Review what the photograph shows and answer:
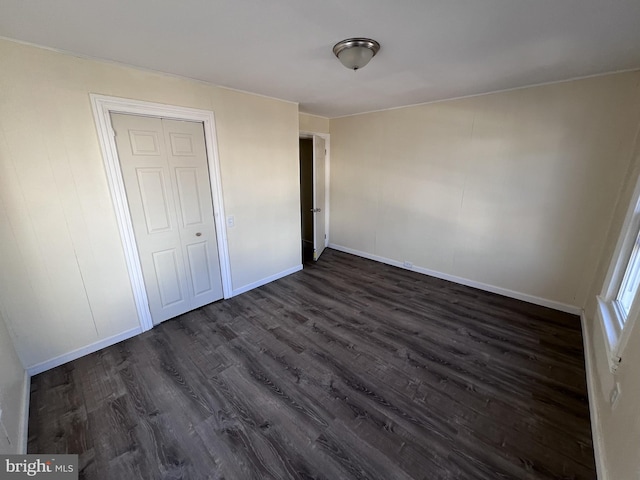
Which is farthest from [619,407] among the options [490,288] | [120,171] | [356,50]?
[120,171]

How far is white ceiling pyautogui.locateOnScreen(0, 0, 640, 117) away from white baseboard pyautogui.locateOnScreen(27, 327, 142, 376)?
Result: 2.39 meters

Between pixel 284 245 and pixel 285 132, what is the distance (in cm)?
160

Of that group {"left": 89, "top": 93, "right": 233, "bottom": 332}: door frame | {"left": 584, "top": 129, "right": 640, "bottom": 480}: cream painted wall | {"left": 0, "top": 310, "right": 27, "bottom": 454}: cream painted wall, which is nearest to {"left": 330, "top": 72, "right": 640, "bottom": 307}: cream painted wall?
{"left": 584, "top": 129, "right": 640, "bottom": 480}: cream painted wall

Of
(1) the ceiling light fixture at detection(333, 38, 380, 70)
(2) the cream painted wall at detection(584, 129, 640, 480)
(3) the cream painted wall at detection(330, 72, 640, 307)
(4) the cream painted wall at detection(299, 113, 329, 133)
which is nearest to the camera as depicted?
(2) the cream painted wall at detection(584, 129, 640, 480)

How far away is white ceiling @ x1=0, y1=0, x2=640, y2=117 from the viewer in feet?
4.56

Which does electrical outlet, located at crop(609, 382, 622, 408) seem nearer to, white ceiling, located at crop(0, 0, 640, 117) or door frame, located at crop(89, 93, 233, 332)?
white ceiling, located at crop(0, 0, 640, 117)

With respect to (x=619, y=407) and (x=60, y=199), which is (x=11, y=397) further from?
(x=619, y=407)

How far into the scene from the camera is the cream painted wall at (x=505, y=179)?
2.55m

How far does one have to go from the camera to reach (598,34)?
1666 mm

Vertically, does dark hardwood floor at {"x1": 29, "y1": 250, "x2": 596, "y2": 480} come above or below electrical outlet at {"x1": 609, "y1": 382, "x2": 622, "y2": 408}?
below

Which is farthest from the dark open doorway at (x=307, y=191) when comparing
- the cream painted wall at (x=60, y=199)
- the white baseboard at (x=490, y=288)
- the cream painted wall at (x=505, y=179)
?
the cream painted wall at (x=60, y=199)

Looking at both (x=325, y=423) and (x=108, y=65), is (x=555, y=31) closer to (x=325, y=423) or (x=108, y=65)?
(x=325, y=423)

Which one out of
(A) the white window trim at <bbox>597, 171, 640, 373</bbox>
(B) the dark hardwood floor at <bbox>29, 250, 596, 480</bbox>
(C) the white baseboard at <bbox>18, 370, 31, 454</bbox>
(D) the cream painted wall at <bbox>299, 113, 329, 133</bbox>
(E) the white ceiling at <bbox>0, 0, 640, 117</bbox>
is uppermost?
(E) the white ceiling at <bbox>0, 0, 640, 117</bbox>

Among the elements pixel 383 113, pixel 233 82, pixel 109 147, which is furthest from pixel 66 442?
pixel 383 113
